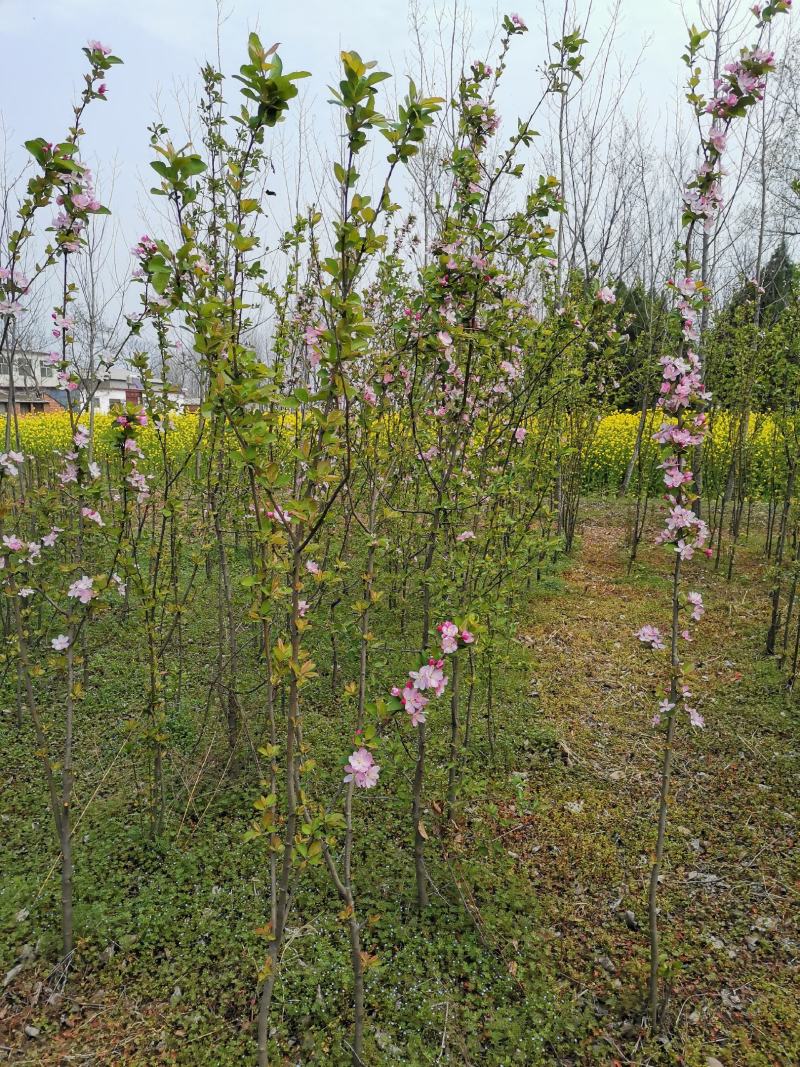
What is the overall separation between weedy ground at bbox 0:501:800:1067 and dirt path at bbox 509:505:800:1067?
A: 1 cm

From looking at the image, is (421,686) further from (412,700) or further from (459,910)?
(459,910)

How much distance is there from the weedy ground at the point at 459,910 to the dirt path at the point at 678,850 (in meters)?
0.01

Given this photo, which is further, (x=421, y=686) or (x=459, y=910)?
(x=459, y=910)

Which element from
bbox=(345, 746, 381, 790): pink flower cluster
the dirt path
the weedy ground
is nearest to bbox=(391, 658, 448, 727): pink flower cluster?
bbox=(345, 746, 381, 790): pink flower cluster

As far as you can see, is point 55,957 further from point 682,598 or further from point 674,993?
point 682,598

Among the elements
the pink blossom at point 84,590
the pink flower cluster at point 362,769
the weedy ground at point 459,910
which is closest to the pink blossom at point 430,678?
the pink flower cluster at point 362,769

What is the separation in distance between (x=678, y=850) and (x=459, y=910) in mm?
1150

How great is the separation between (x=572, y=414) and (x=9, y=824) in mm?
6672

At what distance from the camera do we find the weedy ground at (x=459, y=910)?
2.18 m

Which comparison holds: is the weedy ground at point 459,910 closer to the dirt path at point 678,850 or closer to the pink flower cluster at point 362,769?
the dirt path at point 678,850

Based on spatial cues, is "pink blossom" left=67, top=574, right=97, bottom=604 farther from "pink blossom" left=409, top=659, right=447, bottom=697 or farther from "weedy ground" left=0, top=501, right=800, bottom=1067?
"pink blossom" left=409, top=659, right=447, bottom=697

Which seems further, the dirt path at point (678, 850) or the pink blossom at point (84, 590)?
the pink blossom at point (84, 590)

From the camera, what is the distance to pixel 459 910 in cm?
270

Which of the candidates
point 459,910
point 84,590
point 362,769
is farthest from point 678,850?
point 84,590
